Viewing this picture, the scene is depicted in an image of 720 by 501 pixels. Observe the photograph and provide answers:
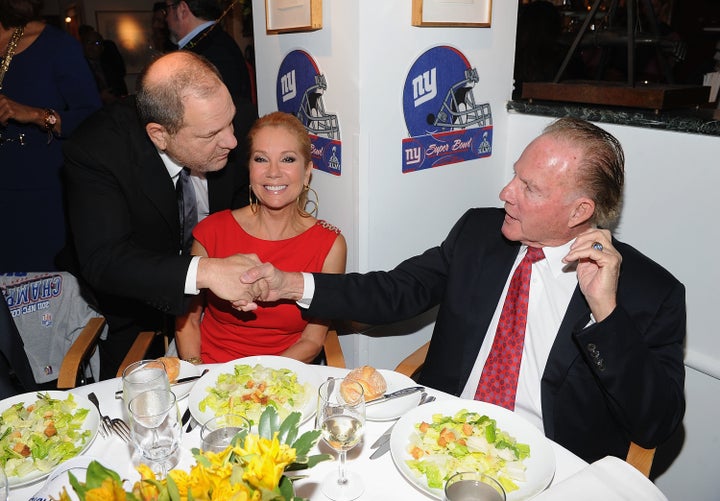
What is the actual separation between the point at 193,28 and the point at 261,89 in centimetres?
127

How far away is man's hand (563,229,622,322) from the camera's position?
1792mm

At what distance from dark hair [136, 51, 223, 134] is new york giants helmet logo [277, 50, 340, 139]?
1.50 ft

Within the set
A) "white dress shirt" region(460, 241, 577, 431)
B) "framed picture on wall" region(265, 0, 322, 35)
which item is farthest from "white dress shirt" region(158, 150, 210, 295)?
"white dress shirt" region(460, 241, 577, 431)

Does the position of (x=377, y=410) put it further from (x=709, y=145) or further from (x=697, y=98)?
(x=697, y=98)

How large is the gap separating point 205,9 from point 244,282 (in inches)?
101

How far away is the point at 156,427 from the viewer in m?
1.40

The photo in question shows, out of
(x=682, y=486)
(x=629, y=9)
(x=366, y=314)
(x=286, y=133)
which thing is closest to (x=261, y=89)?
(x=286, y=133)

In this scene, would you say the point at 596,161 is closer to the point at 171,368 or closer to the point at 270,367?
the point at 270,367

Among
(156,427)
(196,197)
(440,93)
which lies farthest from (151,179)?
(156,427)

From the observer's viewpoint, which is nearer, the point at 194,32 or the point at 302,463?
the point at 302,463

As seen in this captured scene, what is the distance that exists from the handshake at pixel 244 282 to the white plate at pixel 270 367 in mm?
388

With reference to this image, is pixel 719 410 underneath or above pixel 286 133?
underneath

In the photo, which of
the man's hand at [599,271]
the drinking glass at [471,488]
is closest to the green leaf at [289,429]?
the drinking glass at [471,488]

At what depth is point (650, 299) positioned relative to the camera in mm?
1932
